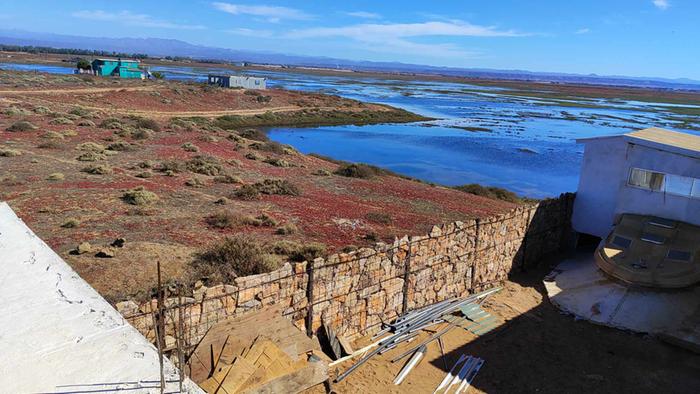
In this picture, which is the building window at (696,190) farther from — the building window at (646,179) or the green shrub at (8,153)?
the green shrub at (8,153)

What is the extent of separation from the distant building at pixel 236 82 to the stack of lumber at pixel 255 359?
7768 cm

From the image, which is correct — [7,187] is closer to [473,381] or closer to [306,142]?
[473,381]

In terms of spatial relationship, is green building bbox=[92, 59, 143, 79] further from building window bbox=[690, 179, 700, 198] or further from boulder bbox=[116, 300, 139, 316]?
boulder bbox=[116, 300, 139, 316]

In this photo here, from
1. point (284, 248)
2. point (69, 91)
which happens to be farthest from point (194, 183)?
point (69, 91)

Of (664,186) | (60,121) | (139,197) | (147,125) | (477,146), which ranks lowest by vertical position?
(477,146)

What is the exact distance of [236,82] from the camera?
8319cm

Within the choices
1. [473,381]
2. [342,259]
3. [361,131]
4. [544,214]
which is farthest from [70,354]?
[361,131]

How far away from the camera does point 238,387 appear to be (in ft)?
24.9

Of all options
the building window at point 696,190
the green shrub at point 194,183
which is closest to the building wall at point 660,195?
the building window at point 696,190

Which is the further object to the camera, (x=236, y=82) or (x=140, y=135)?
(x=236, y=82)

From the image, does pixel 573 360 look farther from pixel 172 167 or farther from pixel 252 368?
pixel 172 167

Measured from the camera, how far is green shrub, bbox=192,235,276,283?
12.0 m

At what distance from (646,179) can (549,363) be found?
311 inches

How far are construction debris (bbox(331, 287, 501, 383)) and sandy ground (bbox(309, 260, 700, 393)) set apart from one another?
16 cm
